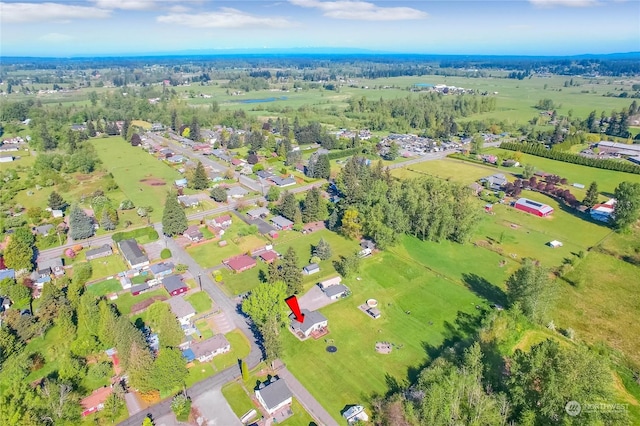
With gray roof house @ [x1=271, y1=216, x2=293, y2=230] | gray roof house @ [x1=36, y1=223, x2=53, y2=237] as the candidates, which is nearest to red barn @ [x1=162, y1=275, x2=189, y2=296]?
gray roof house @ [x1=271, y1=216, x2=293, y2=230]

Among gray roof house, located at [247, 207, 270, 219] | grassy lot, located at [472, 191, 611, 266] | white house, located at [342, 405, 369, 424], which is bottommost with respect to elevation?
white house, located at [342, 405, 369, 424]

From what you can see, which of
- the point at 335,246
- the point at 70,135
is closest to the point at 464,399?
the point at 335,246

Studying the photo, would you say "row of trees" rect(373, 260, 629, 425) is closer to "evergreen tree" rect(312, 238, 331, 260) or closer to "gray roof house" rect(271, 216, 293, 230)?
"evergreen tree" rect(312, 238, 331, 260)

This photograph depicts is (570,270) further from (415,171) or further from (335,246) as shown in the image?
(415,171)

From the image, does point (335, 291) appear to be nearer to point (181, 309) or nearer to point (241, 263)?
point (241, 263)

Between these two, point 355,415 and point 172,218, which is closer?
point 355,415

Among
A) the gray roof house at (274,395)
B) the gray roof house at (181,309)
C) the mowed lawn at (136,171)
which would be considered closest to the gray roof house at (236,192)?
the mowed lawn at (136,171)

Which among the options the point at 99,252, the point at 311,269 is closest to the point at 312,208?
the point at 311,269
